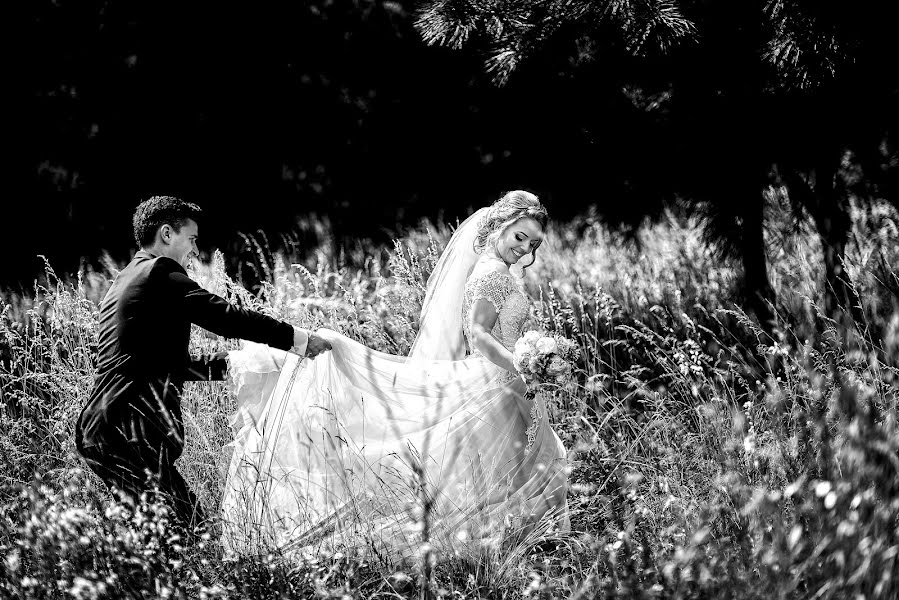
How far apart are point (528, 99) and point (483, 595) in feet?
10.7

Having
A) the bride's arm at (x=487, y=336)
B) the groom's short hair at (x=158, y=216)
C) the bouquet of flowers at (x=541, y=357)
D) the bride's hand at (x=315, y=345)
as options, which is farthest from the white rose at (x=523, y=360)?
the groom's short hair at (x=158, y=216)

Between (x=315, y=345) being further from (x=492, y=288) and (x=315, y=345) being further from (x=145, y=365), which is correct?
(x=492, y=288)

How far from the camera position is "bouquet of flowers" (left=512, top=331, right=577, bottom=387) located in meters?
2.93

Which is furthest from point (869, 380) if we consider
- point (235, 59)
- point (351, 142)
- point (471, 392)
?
point (235, 59)

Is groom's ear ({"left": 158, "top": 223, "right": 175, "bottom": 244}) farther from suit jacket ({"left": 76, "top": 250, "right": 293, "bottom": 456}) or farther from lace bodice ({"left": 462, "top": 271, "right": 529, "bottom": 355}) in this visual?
lace bodice ({"left": 462, "top": 271, "right": 529, "bottom": 355})

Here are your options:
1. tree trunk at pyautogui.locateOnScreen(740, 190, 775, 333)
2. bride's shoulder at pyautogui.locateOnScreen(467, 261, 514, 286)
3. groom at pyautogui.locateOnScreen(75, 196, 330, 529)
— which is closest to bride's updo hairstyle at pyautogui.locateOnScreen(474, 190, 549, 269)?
bride's shoulder at pyautogui.locateOnScreen(467, 261, 514, 286)

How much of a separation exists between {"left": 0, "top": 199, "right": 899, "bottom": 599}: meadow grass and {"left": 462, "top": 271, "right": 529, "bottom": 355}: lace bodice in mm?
513

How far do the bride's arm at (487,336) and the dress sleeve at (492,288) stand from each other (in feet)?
0.06

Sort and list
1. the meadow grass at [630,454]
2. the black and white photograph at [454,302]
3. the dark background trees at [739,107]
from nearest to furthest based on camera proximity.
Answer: the meadow grass at [630,454], the black and white photograph at [454,302], the dark background trees at [739,107]

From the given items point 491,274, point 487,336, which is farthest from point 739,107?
point 487,336

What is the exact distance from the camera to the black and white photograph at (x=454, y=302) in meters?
2.47

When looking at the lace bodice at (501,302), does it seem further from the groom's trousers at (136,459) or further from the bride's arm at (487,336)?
the groom's trousers at (136,459)

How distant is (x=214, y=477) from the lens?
139 inches

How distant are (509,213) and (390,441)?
98 centimetres
